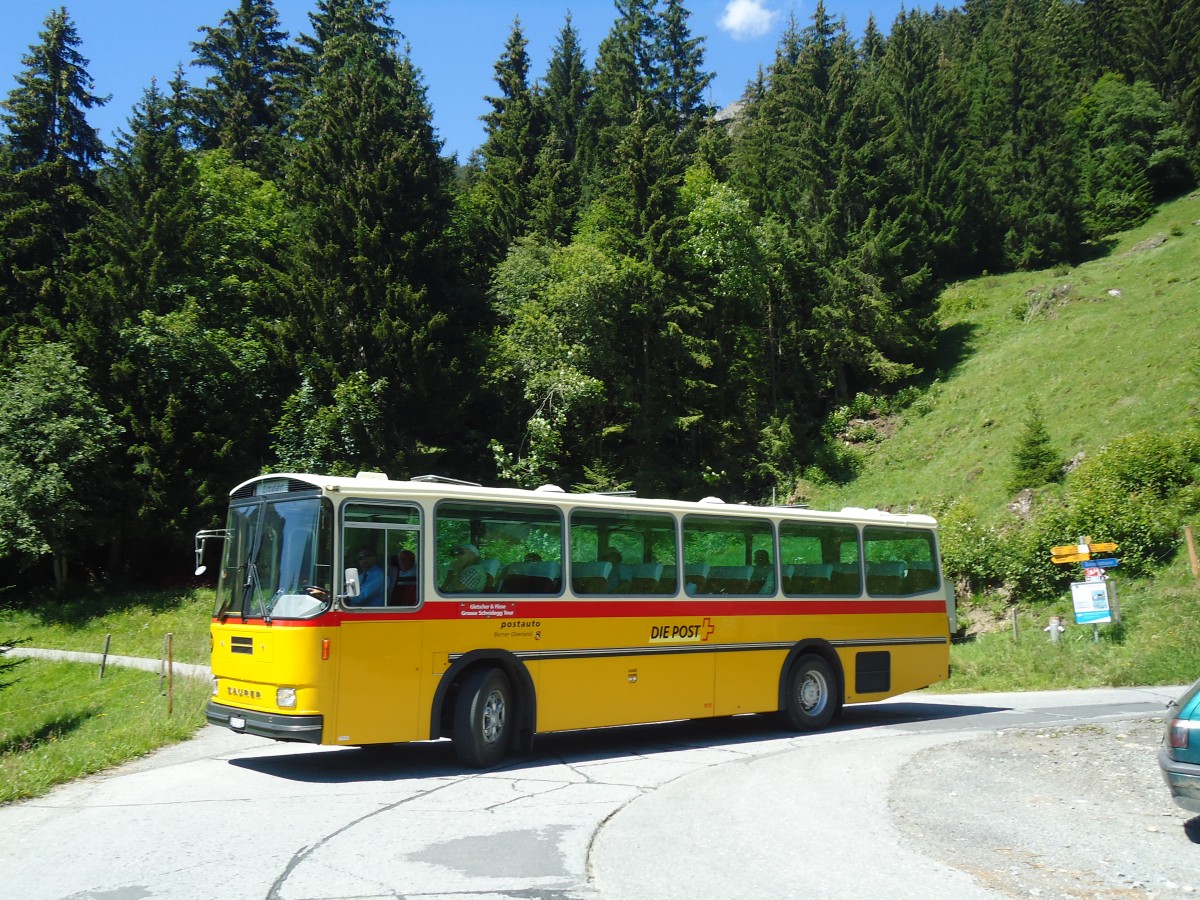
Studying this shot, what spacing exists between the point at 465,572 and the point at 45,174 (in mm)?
44393

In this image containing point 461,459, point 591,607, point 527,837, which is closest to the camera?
point 527,837

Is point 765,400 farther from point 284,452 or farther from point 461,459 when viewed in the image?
point 284,452

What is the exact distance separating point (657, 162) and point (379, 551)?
3677 cm

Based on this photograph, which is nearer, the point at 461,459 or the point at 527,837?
the point at 527,837

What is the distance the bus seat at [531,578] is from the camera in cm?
1101

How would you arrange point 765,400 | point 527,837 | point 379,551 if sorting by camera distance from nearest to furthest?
point 527,837
point 379,551
point 765,400

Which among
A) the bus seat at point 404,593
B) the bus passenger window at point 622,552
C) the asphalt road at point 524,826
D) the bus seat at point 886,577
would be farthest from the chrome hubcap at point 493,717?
the bus seat at point 886,577

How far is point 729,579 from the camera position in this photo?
527 inches

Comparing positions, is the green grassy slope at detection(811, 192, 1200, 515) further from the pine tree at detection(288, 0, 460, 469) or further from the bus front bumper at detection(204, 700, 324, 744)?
the bus front bumper at detection(204, 700, 324, 744)

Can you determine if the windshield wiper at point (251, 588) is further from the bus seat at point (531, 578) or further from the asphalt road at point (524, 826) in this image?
the bus seat at point (531, 578)

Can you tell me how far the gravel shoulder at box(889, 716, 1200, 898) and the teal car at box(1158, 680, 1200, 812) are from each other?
416mm

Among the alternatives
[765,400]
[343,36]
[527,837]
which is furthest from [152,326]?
[527,837]

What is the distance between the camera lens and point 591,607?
1175cm

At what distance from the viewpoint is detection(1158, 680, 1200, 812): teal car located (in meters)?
7.05
